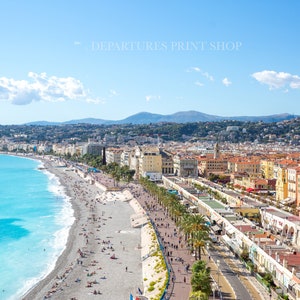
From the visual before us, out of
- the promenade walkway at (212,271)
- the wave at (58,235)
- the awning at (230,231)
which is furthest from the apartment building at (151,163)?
the awning at (230,231)

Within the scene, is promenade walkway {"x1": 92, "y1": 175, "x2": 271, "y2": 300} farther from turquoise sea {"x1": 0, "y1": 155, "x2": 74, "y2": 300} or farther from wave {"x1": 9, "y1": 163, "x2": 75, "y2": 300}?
turquoise sea {"x1": 0, "y1": 155, "x2": 74, "y2": 300}

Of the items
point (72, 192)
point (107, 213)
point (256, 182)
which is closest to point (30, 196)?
point (72, 192)

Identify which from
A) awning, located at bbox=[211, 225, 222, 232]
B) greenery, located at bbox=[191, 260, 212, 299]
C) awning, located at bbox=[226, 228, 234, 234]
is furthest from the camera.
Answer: awning, located at bbox=[211, 225, 222, 232]

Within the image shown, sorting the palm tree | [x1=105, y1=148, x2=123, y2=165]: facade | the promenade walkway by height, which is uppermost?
[x1=105, y1=148, x2=123, y2=165]: facade

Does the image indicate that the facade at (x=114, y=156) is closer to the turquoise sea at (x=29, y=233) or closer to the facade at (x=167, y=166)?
the turquoise sea at (x=29, y=233)

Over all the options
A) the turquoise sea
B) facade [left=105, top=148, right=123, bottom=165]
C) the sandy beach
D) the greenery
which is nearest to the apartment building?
the turquoise sea

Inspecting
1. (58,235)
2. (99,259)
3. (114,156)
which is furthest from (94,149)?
(99,259)
